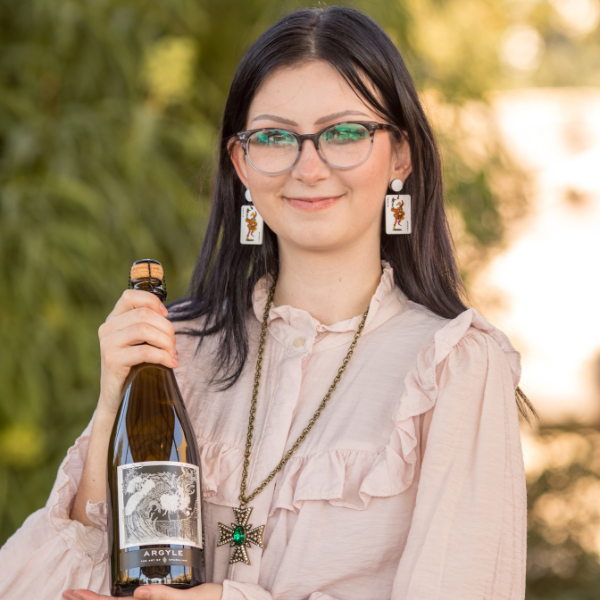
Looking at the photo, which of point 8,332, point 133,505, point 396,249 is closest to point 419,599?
point 133,505

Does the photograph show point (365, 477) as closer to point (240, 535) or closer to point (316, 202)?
point (240, 535)

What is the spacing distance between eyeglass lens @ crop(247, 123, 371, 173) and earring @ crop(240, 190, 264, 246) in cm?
25

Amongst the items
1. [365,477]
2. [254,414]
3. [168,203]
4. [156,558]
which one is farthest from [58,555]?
[168,203]

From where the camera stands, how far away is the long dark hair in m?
1.49

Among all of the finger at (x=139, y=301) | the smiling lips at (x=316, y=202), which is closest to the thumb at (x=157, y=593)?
the finger at (x=139, y=301)

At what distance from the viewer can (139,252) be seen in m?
3.12

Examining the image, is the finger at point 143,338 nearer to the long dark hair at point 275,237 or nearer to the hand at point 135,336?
the hand at point 135,336

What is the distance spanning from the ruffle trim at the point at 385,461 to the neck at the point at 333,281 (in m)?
0.24

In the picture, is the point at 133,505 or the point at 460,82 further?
the point at 460,82

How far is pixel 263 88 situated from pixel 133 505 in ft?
2.55

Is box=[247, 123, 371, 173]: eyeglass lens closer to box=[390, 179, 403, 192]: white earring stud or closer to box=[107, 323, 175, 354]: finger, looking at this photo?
box=[390, 179, 403, 192]: white earring stud

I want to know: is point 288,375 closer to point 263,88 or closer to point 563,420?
point 263,88

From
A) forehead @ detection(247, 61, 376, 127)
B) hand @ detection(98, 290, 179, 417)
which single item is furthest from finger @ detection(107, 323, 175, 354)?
forehead @ detection(247, 61, 376, 127)

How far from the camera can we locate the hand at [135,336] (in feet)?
4.43
